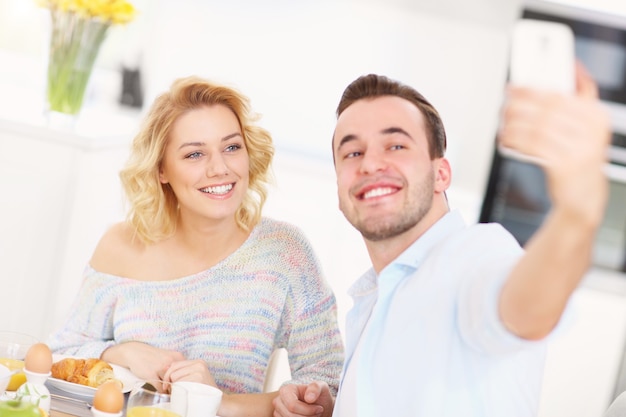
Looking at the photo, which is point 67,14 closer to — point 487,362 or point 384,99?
point 384,99

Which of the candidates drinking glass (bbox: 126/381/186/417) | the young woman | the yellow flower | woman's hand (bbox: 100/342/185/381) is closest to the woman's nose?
the young woman

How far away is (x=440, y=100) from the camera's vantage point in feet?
12.8

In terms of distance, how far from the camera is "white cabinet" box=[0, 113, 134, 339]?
2.69 meters

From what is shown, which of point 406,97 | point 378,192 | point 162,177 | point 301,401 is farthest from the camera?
point 162,177

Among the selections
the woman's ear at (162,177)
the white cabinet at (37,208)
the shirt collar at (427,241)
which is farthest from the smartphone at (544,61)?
the white cabinet at (37,208)

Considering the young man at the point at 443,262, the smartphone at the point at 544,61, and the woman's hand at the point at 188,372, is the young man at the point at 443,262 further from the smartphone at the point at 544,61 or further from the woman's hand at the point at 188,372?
the woman's hand at the point at 188,372

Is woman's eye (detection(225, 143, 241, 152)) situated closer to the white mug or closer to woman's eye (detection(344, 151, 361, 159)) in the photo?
woman's eye (detection(344, 151, 361, 159))

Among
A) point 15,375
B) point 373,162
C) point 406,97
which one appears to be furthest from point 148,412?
point 406,97

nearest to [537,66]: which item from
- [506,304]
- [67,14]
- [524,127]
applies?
[524,127]

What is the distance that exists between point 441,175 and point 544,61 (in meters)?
0.64

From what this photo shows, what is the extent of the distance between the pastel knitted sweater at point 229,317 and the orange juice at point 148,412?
0.69 metres

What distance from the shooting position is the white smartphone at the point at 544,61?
3.23 ft

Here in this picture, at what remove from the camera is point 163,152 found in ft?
6.91

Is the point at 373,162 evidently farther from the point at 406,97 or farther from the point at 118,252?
the point at 118,252
